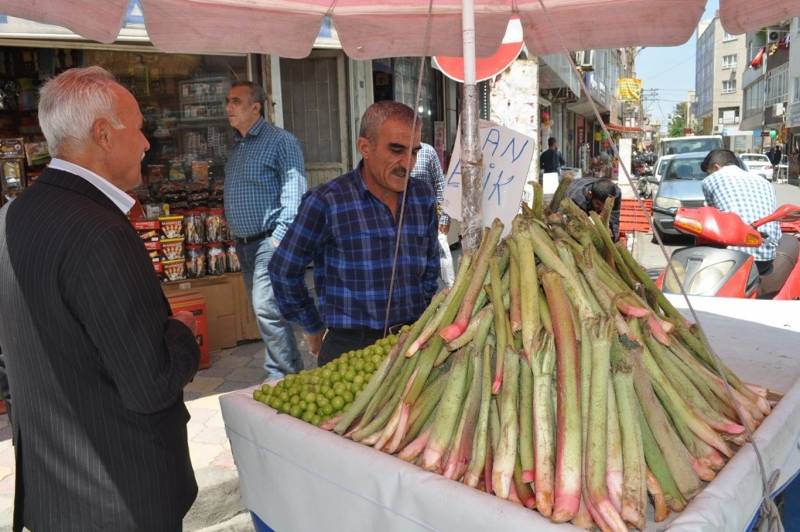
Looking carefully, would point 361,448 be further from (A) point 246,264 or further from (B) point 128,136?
(A) point 246,264

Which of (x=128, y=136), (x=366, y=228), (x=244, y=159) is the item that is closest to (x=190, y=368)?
(x=128, y=136)

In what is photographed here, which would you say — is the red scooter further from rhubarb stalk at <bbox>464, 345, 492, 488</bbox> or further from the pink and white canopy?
rhubarb stalk at <bbox>464, 345, 492, 488</bbox>

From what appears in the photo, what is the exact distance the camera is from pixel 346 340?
2795 mm

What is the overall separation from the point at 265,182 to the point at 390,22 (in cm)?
179

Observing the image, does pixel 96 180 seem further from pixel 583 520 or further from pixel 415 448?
pixel 583 520

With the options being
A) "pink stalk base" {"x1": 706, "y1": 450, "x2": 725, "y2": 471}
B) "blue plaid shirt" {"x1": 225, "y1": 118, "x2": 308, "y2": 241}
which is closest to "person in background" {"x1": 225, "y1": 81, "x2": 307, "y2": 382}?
"blue plaid shirt" {"x1": 225, "y1": 118, "x2": 308, "y2": 241}

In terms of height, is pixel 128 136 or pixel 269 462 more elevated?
pixel 128 136

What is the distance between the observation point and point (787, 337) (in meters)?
2.67

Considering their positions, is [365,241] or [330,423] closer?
[330,423]

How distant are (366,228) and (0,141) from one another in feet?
13.3

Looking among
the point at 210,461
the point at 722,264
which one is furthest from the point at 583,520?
the point at 722,264

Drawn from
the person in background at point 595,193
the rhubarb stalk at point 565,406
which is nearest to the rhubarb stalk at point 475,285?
the rhubarb stalk at point 565,406

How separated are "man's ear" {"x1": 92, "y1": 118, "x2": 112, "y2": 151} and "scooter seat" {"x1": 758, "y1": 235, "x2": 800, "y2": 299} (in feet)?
14.2

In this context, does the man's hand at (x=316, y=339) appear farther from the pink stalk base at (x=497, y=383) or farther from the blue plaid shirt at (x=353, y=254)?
the pink stalk base at (x=497, y=383)
